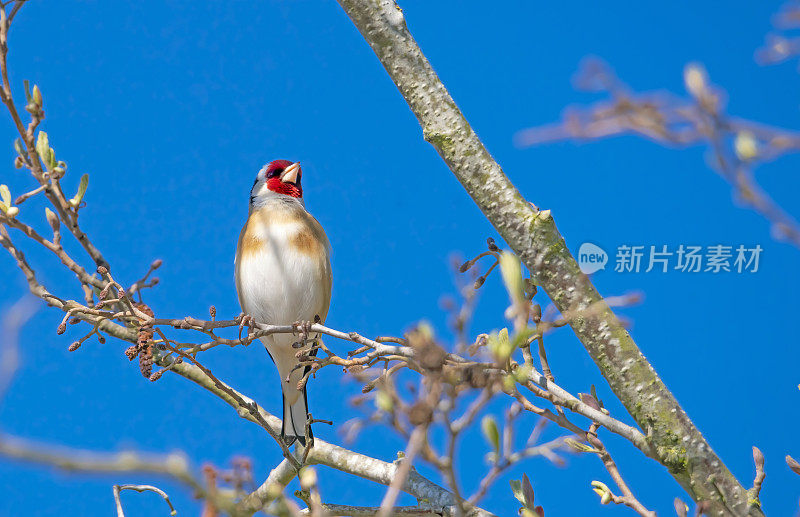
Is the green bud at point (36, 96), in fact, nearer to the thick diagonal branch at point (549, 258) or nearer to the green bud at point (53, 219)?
the green bud at point (53, 219)

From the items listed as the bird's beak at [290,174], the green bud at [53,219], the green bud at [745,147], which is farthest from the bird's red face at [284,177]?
the green bud at [745,147]

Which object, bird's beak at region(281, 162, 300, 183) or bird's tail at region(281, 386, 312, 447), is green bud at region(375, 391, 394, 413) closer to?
bird's tail at region(281, 386, 312, 447)

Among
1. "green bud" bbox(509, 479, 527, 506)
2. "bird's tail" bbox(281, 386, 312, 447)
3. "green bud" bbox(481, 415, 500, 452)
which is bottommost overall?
"green bud" bbox(481, 415, 500, 452)

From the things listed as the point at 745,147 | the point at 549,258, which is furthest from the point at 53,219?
the point at 745,147

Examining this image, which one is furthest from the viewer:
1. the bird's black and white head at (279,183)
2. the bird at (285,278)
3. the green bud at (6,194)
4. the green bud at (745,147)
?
the bird's black and white head at (279,183)

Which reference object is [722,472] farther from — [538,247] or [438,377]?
[438,377]

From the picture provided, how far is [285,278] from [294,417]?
36 cm

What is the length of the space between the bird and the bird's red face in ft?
0.68

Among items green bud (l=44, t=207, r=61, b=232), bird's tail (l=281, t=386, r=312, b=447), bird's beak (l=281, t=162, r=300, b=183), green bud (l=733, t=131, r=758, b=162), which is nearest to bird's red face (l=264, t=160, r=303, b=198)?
bird's beak (l=281, t=162, r=300, b=183)

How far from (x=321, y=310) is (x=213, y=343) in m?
1.14

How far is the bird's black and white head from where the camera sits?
8.15ft

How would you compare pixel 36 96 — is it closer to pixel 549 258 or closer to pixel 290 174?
pixel 549 258

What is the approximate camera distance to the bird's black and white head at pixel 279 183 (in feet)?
8.15

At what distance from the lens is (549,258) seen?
3.79 feet
